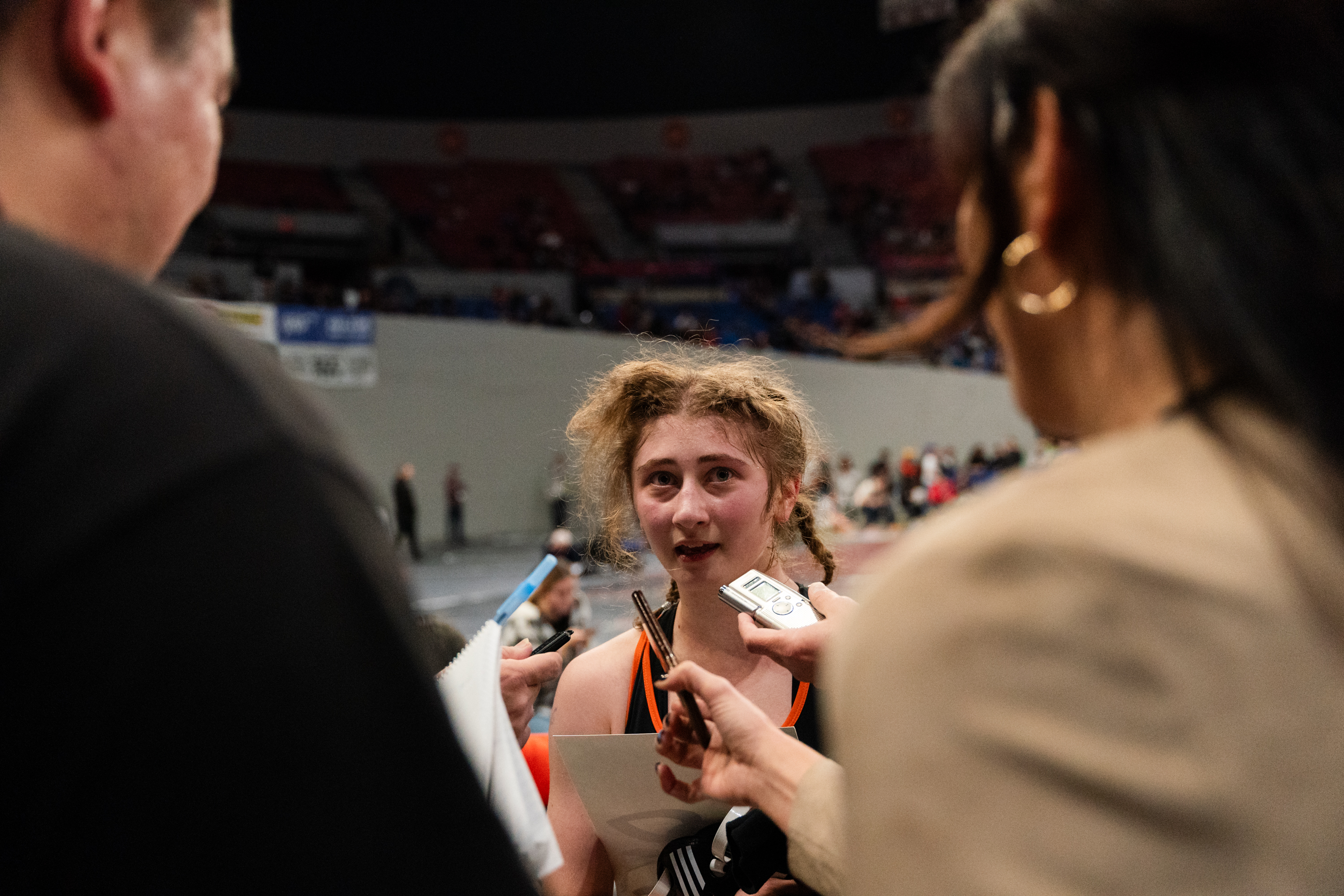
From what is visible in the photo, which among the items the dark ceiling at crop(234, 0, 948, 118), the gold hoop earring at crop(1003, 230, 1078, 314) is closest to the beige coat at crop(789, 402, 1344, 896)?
the gold hoop earring at crop(1003, 230, 1078, 314)

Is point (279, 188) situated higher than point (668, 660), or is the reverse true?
point (279, 188)

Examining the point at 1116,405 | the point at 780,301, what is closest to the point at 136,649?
the point at 1116,405

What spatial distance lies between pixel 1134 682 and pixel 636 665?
1.72 m

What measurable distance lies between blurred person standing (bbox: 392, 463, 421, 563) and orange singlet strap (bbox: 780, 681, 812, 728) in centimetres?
1447

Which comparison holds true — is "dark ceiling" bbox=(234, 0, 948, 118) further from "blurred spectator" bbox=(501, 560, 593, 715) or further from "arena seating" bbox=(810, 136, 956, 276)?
"blurred spectator" bbox=(501, 560, 593, 715)

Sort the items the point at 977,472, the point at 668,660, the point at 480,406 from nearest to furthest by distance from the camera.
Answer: the point at 668,660
the point at 480,406
the point at 977,472

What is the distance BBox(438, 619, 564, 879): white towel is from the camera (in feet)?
4.39

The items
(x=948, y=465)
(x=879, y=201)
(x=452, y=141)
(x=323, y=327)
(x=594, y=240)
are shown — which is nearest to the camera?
(x=323, y=327)

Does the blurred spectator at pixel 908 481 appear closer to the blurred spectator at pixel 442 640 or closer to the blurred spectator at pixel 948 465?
the blurred spectator at pixel 948 465

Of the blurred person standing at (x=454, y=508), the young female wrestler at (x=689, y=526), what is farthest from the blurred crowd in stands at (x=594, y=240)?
the young female wrestler at (x=689, y=526)

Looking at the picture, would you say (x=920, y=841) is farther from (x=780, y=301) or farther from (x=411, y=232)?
(x=411, y=232)

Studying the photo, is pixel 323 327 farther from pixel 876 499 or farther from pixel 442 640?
pixel 442 640

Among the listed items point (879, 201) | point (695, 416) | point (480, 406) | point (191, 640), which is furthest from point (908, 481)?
point (191, 640)

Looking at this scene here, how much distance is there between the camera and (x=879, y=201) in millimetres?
31891
